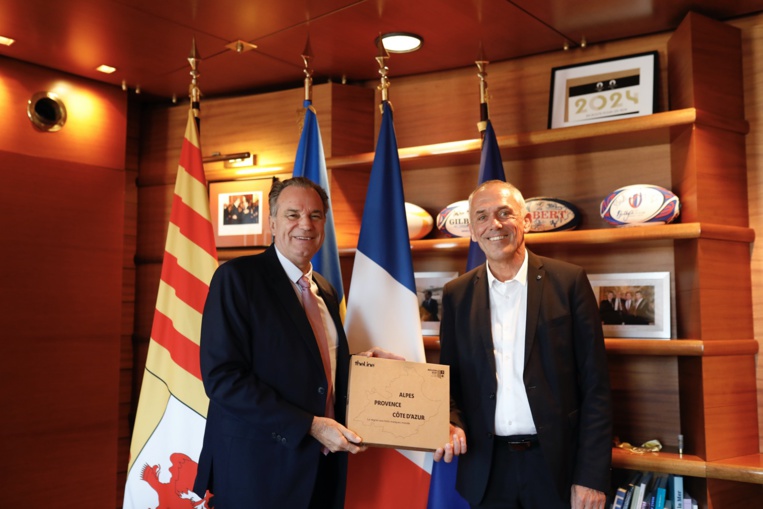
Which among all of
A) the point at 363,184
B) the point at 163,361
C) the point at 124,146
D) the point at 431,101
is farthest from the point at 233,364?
the point at 124,146

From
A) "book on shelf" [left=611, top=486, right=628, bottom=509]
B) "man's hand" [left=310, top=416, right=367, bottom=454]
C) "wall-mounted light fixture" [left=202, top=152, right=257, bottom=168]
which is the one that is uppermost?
"wall-mounted light fixture" [left=202, top=152, right=257, bottom=168]

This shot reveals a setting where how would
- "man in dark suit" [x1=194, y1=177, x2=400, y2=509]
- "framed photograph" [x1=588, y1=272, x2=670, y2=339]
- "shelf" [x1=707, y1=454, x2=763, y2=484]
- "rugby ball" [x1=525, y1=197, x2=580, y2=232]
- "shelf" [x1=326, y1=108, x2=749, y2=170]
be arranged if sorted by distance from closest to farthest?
"man in dark suit" [x1=194, y1=177, x2=400, y2=509], "shelf" [x1=707, y1=454, x2=763, y2=484], "shelf" [x1=326, y1=108, x2=749, y2=170], "framed photograph" [x1=588, y1=272, x2=670, y2=339], "rugby ball" [x1=525, y1=197, x2=580, y2=232]

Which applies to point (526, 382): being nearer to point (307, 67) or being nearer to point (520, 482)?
point (520, 482)

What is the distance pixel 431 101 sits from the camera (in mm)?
3672

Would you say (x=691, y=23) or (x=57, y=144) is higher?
(x=691, y=23)

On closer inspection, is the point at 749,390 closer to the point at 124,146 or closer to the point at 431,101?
the point at 431,101

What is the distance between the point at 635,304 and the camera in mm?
3041

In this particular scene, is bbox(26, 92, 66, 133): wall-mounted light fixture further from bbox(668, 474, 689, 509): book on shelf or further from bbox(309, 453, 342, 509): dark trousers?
bbox(668, 474, 689, 509): book on shelf

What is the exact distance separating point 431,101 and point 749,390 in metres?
2.03

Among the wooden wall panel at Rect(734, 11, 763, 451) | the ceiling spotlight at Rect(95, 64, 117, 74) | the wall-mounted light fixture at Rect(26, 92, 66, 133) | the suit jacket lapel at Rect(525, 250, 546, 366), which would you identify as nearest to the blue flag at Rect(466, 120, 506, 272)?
the suit jacket lapel at Rect(525, 250, 546, 366)

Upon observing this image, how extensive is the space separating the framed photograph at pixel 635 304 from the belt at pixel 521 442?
3.41 ft

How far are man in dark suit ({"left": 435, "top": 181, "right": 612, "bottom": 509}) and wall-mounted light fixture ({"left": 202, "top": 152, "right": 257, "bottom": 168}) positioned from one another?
1.90m

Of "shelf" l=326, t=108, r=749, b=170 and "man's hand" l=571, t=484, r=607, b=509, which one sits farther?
"shelf" l=326, t=108, r=749, b=170

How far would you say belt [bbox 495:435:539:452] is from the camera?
2.17 metres
